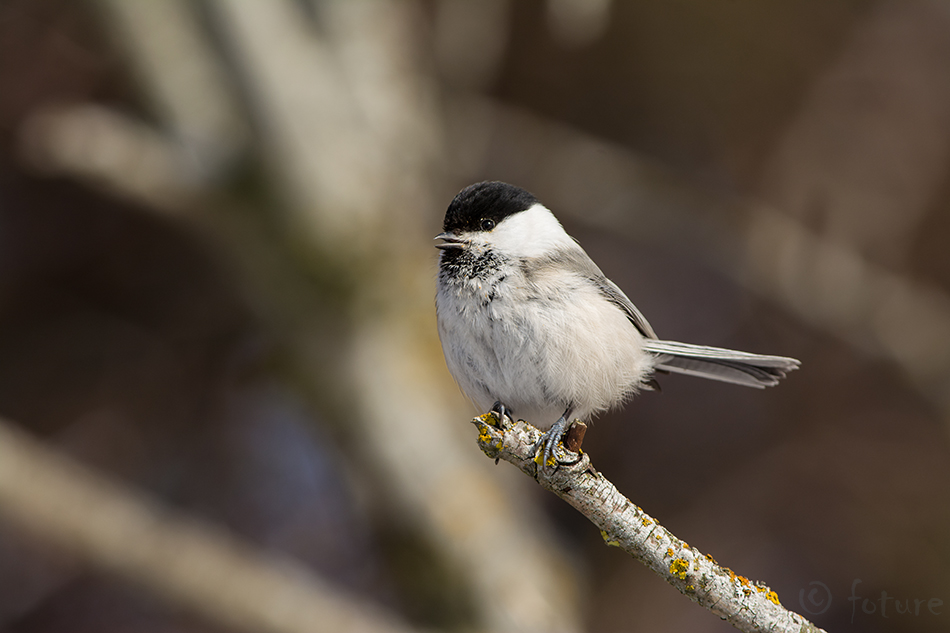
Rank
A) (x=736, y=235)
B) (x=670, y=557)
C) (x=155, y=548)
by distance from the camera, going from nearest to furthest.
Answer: (x=670, y=557) → (x=155, y=548) → (x=736, y=235)

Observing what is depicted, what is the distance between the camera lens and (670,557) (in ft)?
2.89

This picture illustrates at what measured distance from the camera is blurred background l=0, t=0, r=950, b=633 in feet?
10.3

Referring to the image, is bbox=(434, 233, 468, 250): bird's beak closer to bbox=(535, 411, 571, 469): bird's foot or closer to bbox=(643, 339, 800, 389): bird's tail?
bbox=(643, 339, 800, 389): bird's tail

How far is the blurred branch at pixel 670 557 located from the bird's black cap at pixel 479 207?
87 centimetres

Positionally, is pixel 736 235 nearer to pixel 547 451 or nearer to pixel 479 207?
pixel 479 207

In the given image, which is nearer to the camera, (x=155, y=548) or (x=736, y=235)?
(x=155, y=548)

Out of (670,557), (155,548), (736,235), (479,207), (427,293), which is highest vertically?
(736,235)

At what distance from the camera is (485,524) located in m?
3.16

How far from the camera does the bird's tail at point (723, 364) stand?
165 cm

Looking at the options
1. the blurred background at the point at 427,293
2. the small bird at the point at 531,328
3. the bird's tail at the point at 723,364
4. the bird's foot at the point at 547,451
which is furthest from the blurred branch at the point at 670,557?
the blurred background at the point at 427,293

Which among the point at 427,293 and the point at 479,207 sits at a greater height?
the point at 427,293

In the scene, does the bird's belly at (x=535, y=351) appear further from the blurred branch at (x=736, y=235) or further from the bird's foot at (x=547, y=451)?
the blurred branch at (x=736, y=235)

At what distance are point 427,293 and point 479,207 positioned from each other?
1876 millimetres

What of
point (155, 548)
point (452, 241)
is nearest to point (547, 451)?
point (452, 241)
